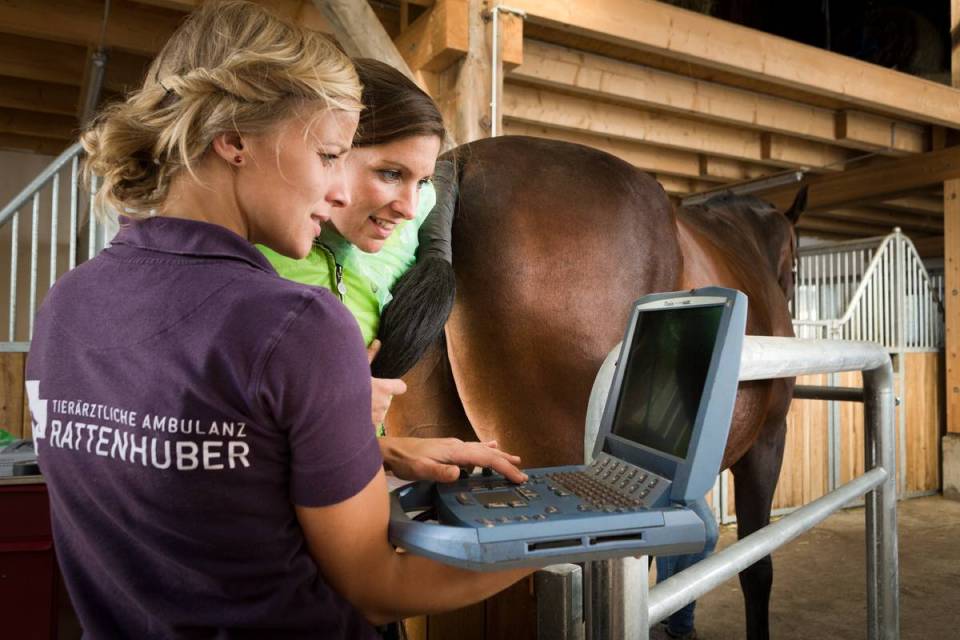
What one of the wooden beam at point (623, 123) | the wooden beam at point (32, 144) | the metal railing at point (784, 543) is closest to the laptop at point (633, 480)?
the metal railing at point (784, 543)

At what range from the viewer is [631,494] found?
1.94 feet

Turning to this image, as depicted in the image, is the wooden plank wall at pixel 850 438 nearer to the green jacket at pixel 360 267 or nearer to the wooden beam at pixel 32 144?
the green jacket at pixel 360 267

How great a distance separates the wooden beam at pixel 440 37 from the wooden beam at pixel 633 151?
5.93ft

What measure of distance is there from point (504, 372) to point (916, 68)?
6320mm

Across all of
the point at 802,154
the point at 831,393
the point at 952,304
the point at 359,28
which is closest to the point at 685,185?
the point at 802,154

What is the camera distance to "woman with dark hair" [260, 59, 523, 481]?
1.06 meters

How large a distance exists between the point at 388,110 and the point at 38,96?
15.2 feet

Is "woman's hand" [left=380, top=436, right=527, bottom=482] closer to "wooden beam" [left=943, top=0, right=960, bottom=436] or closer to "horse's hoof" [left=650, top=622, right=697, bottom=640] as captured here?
"horse's hoof" [left=650, top=622, right=697, bottom=640]

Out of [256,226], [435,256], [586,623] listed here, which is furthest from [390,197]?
[586,623]

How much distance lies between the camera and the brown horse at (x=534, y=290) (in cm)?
161

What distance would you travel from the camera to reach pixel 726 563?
0.84m

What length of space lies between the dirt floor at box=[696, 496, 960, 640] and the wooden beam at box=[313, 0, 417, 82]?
2.75 meters

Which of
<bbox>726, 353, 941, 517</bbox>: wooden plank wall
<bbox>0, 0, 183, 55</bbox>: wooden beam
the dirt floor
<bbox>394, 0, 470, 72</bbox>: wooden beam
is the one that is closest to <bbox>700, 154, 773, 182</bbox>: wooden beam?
<bbox>726, 353, 941, 517</bbox>: wooden plank wall

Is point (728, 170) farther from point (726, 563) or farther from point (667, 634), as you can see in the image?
point (726, 563)
